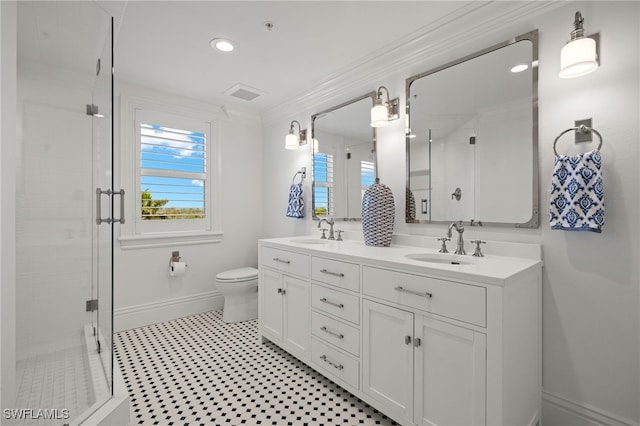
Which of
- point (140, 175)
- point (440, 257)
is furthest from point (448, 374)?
point (140, 175)

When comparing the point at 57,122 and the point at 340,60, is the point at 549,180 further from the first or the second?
the point at 57,122

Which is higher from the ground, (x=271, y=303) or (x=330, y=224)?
(x=330, y=224)

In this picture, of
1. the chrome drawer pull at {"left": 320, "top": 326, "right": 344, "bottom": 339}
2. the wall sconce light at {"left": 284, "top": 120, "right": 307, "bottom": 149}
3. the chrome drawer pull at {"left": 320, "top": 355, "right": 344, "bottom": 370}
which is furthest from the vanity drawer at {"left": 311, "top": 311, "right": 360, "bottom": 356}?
the wall sconce light at {"left": 284, "top": 120, "right": 307, "bottom": 149}

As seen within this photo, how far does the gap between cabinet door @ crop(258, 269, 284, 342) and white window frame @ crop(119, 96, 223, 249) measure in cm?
119

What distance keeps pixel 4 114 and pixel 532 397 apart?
2.46m

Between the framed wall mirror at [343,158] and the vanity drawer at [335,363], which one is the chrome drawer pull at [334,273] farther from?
the framed wall mirror at [343,158]

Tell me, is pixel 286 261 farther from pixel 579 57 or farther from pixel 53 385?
pixel 579 57

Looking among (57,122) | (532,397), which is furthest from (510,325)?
(57,122)

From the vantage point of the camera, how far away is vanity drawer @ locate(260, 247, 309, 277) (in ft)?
6.79

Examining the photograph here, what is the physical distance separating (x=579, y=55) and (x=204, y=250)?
10.8 ft

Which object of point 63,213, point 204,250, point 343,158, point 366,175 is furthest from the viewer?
point 204,250

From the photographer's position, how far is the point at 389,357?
5.06 feet

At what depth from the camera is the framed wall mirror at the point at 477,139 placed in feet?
5.37

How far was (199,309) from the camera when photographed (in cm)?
327
